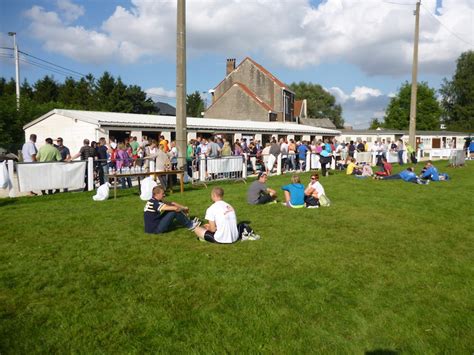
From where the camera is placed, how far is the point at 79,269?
18.1ft

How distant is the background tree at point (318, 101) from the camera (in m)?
89.0

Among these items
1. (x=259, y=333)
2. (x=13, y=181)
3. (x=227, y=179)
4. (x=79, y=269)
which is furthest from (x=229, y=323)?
(x=227, y=179)

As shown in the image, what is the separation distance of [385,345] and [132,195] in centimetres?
982

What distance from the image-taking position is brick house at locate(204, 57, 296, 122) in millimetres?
47844

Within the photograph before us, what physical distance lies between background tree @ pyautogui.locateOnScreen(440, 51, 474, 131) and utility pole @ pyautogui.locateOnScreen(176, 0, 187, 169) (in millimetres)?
71637

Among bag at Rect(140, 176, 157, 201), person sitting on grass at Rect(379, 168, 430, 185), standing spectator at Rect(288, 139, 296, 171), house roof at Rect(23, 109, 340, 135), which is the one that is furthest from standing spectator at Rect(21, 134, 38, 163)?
person sitting on grass at Rect(379, 168, 430, 185)

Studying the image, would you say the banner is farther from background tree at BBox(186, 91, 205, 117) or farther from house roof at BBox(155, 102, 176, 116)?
background tree at BBox(186, 91, 205, 117)

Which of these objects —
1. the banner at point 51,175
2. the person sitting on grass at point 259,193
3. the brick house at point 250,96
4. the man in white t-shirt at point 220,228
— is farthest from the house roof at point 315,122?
the man in white t-shirt at point 220,228

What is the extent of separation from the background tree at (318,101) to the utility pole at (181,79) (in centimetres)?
7799

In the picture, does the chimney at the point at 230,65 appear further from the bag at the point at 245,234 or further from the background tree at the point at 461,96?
the bag at the point at 245,234

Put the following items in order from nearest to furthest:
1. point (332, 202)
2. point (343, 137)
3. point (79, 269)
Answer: point (79, 269), point (332, 202), point (343, 137)

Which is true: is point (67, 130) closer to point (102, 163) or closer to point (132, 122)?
point (132, 122)

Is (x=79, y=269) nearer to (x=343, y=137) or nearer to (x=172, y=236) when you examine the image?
(x=172, y=236)

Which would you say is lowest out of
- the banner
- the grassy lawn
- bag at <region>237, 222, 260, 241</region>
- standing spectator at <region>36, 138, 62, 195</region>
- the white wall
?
the grassy lawn
